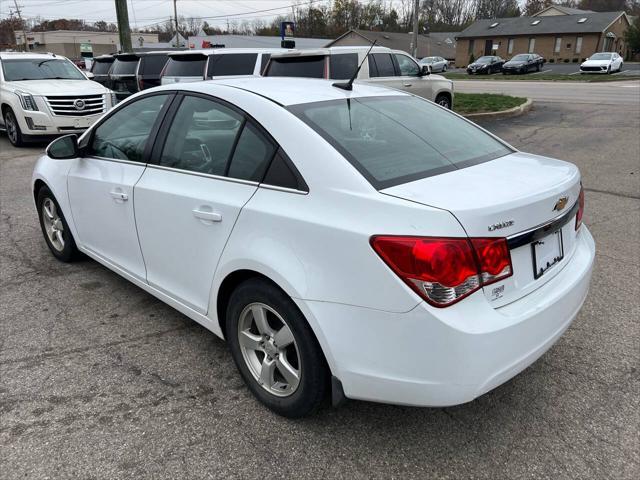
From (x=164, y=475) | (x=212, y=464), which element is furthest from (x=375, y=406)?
(x=164, y=475)

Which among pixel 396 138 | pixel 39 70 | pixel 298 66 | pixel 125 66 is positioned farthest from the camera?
pixel 125 66

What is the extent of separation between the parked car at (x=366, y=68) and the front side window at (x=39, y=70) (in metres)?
5.58

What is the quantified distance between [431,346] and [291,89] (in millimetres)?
1737

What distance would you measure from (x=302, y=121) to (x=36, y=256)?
349 centimetres

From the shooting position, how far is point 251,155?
270cm

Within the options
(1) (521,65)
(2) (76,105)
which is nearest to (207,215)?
(2) (76,105)

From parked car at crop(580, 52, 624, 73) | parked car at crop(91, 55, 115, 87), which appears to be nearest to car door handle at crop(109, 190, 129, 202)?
parked car at crop(91, 55, 115, 87)

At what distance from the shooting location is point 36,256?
489cm

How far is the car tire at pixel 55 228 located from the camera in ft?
14.6

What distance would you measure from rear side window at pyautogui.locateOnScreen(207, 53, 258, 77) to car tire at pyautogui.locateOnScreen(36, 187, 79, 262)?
640 centimetres

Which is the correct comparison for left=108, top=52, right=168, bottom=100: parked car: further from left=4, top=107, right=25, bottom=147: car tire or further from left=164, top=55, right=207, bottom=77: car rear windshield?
left=4, top=107, right=25, bottom=147: car tire

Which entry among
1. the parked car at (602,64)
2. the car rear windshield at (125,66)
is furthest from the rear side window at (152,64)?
the parked car at (602,64)

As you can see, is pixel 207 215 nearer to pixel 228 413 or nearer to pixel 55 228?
pixel 228 413

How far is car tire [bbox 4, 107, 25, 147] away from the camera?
1091cm
